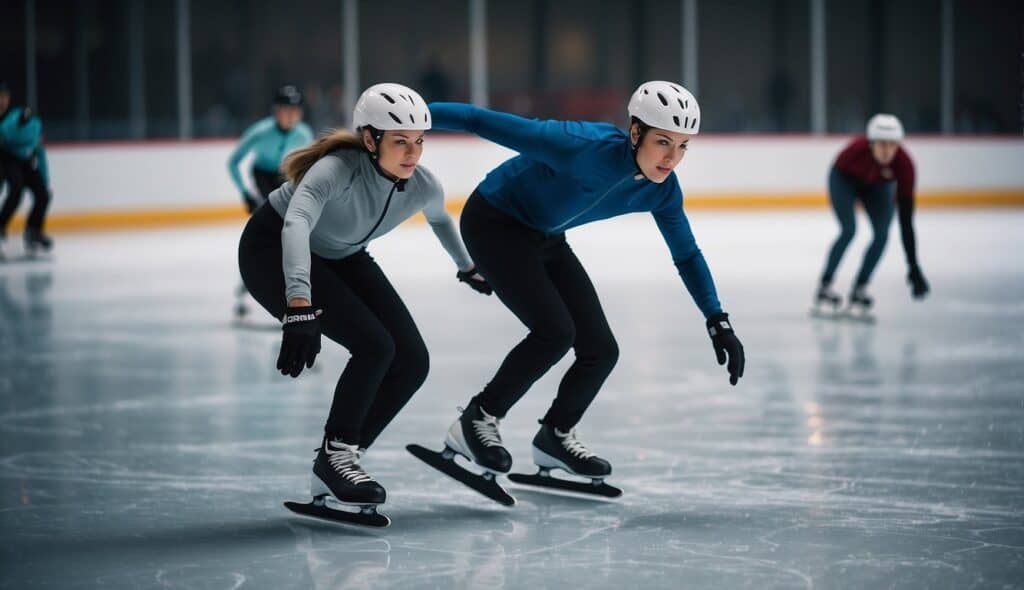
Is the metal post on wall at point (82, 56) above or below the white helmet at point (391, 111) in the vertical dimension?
above

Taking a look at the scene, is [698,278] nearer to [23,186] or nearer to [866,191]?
[866,191]

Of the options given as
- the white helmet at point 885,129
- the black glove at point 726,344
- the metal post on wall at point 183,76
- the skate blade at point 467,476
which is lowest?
the skate blade at point 467,476

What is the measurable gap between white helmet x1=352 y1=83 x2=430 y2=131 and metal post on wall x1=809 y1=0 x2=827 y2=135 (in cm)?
1744

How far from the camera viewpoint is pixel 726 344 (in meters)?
4.50

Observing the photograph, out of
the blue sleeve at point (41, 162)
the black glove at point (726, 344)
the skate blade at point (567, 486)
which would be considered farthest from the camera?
the blue sleeve at point (41, 162)

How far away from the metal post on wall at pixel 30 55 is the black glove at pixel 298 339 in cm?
1436

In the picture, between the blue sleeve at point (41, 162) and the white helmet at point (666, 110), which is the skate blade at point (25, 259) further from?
the white helmet at point (666, 110)

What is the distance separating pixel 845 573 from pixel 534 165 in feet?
5.10

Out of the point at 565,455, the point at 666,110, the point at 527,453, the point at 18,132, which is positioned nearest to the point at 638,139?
the point at 666,110

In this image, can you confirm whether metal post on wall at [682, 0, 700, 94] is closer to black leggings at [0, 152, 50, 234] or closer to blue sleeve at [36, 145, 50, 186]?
blue sleeve at [36, 145, 50, 186]

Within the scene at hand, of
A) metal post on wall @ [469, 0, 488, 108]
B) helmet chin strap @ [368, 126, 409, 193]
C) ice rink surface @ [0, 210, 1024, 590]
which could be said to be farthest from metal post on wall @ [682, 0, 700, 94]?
helmet chin strap @ [368, 126, 409, 193]

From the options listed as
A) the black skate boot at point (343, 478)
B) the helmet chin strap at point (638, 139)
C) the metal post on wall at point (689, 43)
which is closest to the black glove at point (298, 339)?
the black skate boot at point (343, 478)

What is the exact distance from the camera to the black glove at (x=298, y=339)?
3908 millimetres

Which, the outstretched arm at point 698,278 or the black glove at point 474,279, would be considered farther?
the black glove at point 474,279
